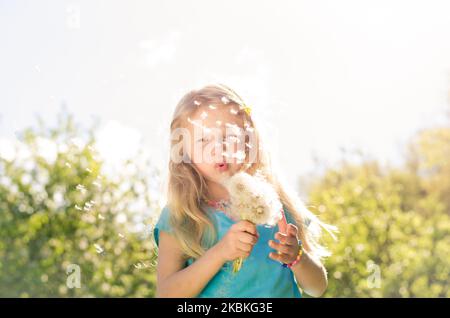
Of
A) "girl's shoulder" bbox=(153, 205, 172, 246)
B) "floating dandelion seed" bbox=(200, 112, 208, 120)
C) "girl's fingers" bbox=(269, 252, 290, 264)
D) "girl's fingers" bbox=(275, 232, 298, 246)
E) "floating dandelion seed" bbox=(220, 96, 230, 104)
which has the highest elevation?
"floating dandelion seed" bbox=(220, 96, 230, 104)

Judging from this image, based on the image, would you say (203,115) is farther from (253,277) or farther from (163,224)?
(253,277)

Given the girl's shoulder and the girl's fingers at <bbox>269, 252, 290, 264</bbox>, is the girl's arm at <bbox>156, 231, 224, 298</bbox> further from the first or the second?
the girl's fingers at <bbox>269, 252, 290, 264</bbox>

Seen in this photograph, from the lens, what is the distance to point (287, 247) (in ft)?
5.87

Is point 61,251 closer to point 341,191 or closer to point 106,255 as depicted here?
point 106,255

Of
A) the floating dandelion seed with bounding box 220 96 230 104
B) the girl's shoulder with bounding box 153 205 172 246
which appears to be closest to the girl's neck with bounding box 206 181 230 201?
the girl's shoulder with bounding box 153 205 172 246

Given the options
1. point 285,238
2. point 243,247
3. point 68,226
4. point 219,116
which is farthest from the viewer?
point 68,226

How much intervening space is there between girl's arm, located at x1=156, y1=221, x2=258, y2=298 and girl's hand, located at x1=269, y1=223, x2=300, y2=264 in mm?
96

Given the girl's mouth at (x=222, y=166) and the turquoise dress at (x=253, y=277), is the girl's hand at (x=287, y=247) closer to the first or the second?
the turquoise dress at (x=253, y=277)

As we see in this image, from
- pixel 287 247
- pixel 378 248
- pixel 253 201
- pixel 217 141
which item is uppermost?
pixel 217 141

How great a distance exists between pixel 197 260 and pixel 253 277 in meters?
0.21

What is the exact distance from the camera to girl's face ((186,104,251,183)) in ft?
6.50

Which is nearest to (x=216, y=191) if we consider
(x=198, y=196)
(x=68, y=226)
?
(x=198, y=196)

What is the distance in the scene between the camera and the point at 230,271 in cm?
192

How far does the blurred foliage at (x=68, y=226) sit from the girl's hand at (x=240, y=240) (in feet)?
10.1
